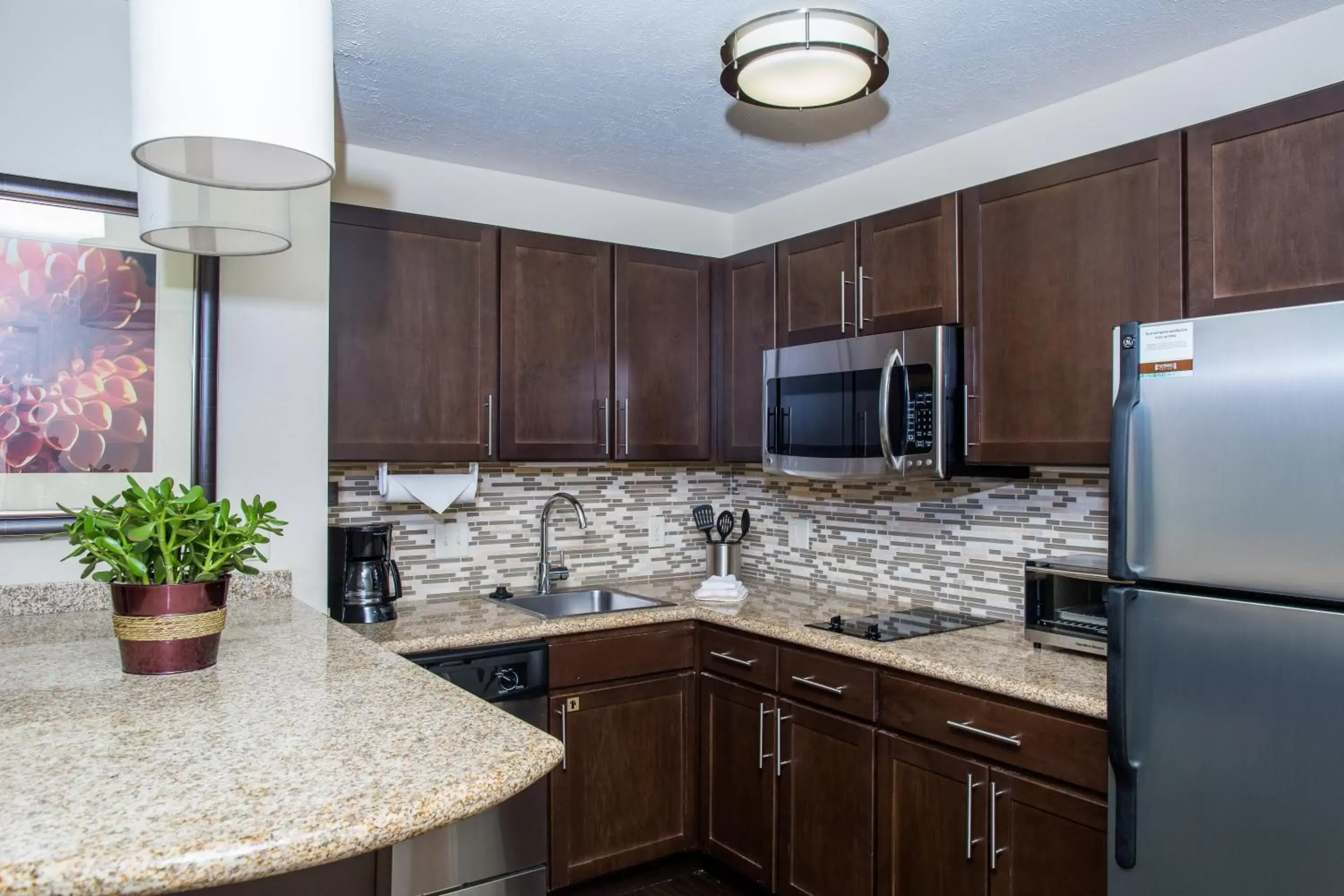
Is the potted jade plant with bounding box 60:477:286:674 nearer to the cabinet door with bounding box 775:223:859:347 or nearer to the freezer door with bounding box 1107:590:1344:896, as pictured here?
the freezer door with bounding box 1107:590:1344:896

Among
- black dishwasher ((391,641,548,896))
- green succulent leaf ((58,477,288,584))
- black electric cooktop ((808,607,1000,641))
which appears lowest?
black dishwasher ((391,641,548,896))

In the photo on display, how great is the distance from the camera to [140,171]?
1.80m

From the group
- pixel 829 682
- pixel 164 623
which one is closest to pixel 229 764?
pixel 164 623

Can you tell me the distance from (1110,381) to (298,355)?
2.00 metres

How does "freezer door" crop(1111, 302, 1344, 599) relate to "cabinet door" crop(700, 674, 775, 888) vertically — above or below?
above

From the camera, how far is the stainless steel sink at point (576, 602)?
3094mm

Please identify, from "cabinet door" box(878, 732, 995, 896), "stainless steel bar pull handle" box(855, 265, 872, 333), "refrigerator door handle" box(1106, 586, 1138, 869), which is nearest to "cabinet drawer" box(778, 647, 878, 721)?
"cabinet door" box(878, 732, 995, 896)

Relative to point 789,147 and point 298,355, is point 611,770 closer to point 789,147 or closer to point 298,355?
point 298,355

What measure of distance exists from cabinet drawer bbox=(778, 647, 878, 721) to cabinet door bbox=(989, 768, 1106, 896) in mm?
395

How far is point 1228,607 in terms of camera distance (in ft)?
5.12

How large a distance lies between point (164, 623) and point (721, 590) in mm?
1963

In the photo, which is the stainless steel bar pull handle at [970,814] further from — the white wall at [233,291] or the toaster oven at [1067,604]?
the white wall at [233,291]

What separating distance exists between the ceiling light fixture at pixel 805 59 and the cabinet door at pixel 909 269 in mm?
492

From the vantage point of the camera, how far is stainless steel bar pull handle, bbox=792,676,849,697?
241 centimetres
